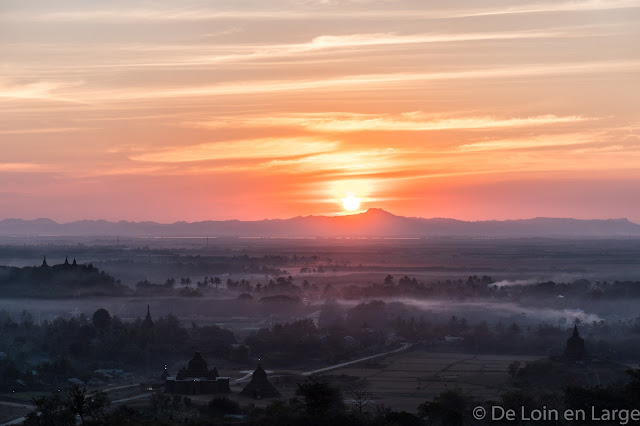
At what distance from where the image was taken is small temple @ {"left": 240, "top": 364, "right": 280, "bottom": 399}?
61.0m

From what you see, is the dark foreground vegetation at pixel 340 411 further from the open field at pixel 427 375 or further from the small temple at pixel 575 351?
the small temple at pixel 575 351

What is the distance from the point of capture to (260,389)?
6156 cm

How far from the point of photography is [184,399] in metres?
57.8

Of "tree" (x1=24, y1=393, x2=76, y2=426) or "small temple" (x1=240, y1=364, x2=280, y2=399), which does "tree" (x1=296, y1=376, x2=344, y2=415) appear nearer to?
"tree" (x1=24, y1=393, x2=76, y2=426)

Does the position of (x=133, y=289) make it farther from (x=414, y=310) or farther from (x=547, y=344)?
(x=547, y=344)

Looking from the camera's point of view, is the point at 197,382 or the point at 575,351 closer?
the point at 197,382

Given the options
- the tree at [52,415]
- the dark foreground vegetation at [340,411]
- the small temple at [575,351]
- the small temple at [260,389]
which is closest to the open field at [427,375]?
the small temple at [575,351]

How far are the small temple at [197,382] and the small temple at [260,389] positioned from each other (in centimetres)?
169

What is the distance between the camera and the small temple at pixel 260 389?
6097cm

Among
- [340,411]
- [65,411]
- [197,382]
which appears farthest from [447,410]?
[197,382]

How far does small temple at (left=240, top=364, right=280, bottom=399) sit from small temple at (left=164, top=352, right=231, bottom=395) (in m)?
1.69

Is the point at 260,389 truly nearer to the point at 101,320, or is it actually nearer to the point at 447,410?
the point at 447,410

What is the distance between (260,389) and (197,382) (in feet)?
14.5

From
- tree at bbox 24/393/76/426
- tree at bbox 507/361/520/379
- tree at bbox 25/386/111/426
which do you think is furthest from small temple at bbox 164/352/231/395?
tree at bbox 507/361/520/379
